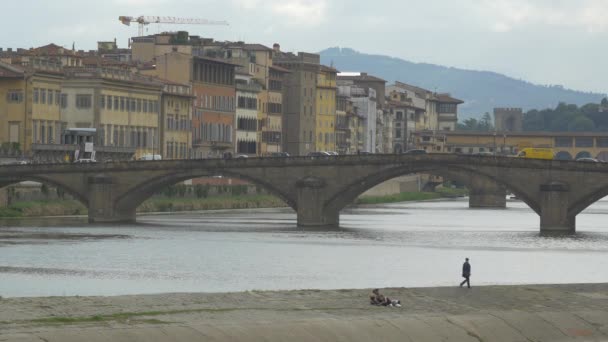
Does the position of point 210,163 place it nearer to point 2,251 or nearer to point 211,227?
point 211,227

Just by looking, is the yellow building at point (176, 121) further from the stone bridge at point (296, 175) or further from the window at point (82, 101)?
the stone bridge at point (296, 175)

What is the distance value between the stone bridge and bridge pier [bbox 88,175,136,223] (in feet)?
0.22

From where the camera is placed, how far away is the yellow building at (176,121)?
165 metres

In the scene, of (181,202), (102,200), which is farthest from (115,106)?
(102,200)

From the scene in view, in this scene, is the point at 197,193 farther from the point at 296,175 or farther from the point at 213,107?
the point at 296,175

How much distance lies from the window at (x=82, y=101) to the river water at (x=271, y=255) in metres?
17.6

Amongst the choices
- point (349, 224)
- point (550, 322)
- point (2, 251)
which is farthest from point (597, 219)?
point (550, 322)

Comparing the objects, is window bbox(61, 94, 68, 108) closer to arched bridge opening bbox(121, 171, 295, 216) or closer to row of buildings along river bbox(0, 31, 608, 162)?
row of buildings along river bbox(0, 31, 608, 162)

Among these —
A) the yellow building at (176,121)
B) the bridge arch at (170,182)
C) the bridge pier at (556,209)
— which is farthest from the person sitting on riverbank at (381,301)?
the yellow building at (176,121)

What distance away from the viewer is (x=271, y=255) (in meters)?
93.8

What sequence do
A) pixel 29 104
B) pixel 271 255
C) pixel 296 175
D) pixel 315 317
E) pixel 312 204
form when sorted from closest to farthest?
pixel 315 317 < pixel 271 255 < pixel 312 204 < pixel 296 175 < pixel 29 104

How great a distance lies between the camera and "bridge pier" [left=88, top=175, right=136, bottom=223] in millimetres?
125625

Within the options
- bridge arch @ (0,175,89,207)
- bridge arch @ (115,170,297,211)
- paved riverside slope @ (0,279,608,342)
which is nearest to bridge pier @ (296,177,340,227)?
bridge arch @ (115,170,297,211)

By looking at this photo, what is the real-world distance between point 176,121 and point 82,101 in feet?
63.0
